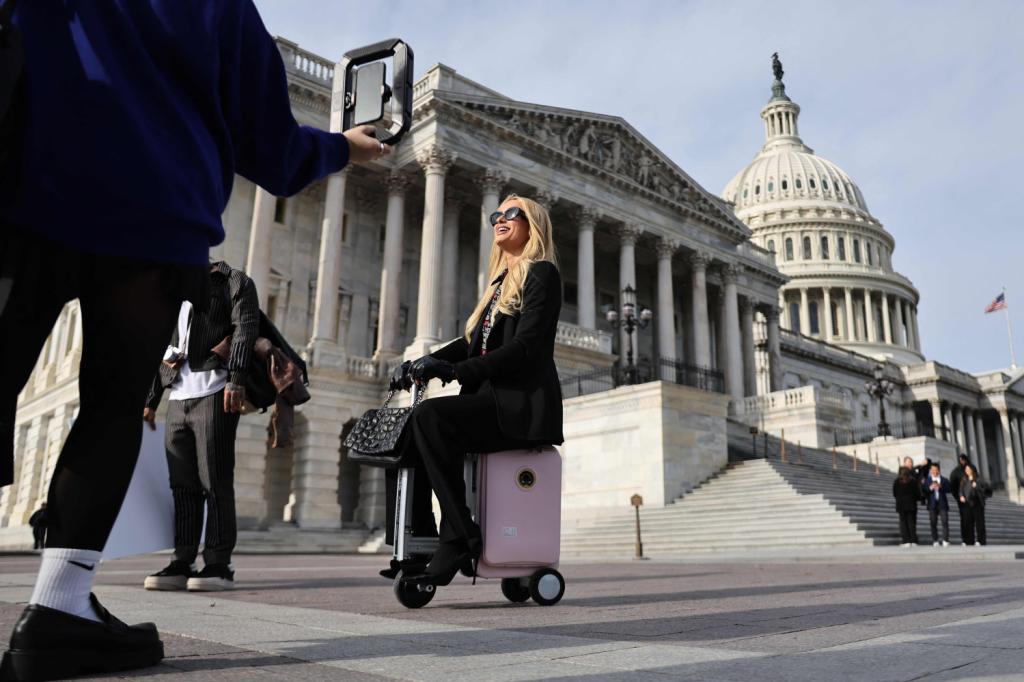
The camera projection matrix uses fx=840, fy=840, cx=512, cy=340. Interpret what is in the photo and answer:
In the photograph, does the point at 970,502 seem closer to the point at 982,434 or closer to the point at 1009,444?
the point at 982,434

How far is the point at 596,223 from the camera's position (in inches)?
1513

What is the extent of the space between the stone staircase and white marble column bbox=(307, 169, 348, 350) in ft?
42.9

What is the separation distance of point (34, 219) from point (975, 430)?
3358 inches

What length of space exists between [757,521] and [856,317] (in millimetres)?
79342

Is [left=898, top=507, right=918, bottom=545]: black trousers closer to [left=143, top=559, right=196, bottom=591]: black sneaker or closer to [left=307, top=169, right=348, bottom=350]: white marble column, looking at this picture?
[left=143, top=559, right=196, bottom=591]: black sneaker

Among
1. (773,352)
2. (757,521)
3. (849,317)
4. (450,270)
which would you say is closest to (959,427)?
(849,317)

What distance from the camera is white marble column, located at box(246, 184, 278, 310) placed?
29344mm

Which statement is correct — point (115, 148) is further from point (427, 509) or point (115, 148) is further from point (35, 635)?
point (427, 509)

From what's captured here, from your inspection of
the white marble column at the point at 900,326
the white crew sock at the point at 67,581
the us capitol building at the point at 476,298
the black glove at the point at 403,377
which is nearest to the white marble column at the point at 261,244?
the us capitol building at the point at 476,298

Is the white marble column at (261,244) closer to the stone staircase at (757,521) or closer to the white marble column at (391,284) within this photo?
the white marble column at (391,284)

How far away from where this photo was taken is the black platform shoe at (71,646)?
2.26m

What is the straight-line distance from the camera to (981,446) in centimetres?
7319

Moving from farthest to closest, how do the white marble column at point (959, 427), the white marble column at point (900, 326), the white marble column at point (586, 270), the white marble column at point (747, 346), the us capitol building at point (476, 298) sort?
the white marble column at point (900, 326) → the white marble column at point (959, 427) → the white marble column at point (747, 346) → the white marble column at point (586, 270) → the us capitol building at point (476, 298)

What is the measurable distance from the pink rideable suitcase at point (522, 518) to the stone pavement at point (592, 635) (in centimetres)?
19
